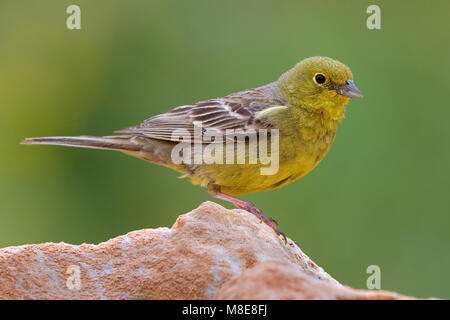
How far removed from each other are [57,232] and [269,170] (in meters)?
2.85

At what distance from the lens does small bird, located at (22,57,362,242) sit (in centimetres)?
494

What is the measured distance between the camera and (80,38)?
759cm

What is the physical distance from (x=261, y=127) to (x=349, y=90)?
79 centimetres

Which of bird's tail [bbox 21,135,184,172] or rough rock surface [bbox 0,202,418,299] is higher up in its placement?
bird's tail [bbox 21,135,184,172]

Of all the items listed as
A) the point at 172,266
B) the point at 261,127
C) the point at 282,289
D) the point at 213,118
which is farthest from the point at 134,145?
the point at 282,289

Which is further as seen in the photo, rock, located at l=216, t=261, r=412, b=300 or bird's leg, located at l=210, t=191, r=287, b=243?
bird's leg, located at l=210, t=191, r=287, b=243

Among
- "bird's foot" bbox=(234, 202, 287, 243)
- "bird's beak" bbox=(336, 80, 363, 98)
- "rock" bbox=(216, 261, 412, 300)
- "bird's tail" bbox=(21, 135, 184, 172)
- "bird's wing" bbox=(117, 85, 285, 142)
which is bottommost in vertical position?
"bird's foot" bbox=(234, 202, 287, 243)

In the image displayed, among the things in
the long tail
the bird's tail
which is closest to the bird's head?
the bird's tail

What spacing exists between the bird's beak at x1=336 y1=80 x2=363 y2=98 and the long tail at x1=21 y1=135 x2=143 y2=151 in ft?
5.85

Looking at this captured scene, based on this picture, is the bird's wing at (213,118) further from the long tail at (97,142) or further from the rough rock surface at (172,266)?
the rough rock surface at (172,266)

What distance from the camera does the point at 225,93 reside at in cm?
707

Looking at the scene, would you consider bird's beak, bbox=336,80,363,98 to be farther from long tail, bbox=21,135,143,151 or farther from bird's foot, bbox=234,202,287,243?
long tail, bbox=21,135,143,151

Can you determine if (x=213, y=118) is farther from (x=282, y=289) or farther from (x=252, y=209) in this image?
(x=282, y=289)
